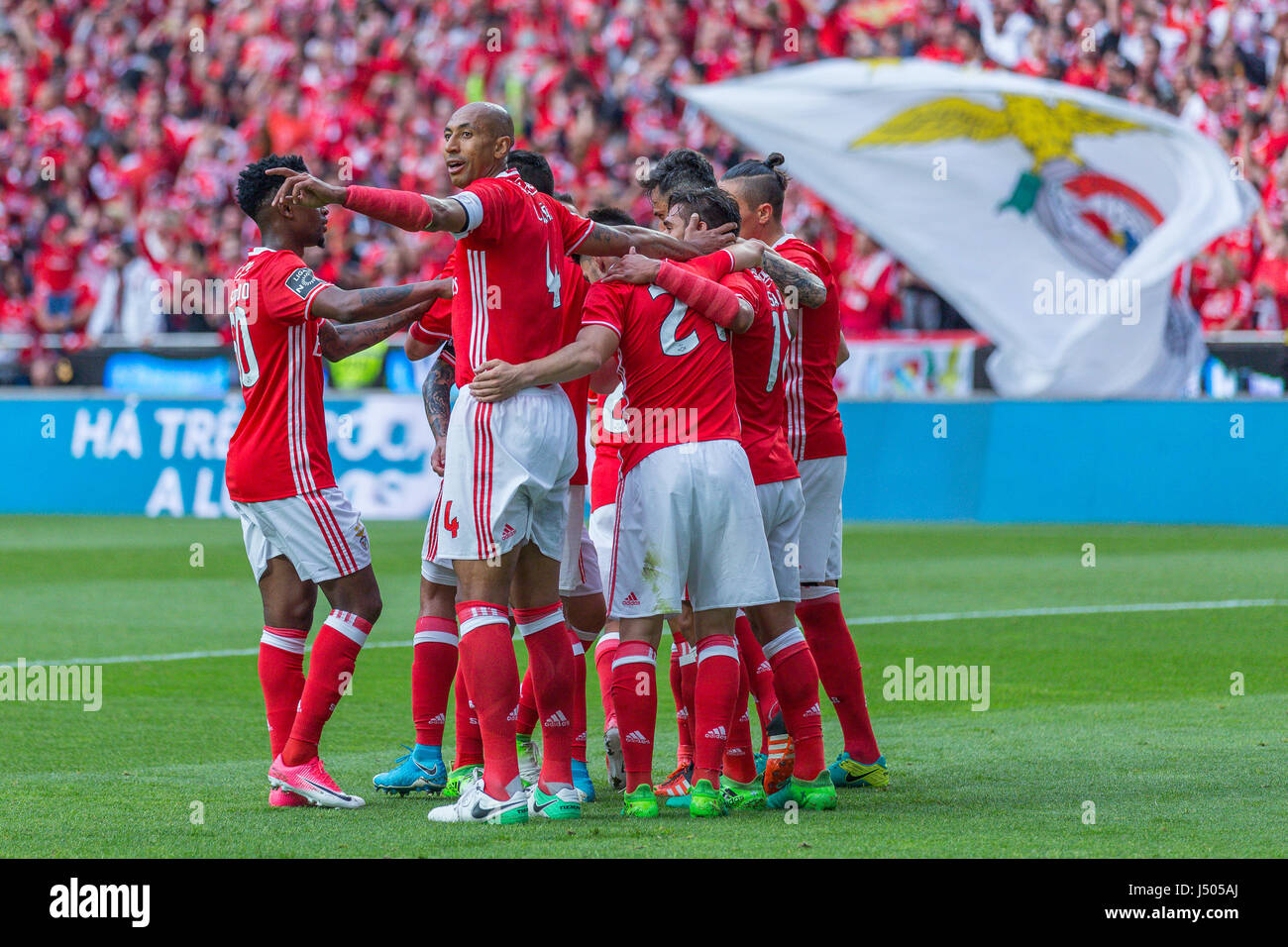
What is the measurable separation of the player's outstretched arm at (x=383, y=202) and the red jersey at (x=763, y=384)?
1.21 metres

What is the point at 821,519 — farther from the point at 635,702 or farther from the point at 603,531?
the point at 635,702

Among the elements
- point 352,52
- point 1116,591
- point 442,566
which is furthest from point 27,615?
point 352,52

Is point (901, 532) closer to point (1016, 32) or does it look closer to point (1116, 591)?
point (1116, 591)

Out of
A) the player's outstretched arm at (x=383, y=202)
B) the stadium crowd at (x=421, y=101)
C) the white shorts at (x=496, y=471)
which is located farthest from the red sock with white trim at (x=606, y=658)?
the stadium crowd at (x=421, y=101)

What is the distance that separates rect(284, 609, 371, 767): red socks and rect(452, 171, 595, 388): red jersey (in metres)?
0.97

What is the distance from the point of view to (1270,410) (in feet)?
48.3

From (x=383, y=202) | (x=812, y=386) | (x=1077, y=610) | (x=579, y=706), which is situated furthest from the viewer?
(x=1077, y=610)

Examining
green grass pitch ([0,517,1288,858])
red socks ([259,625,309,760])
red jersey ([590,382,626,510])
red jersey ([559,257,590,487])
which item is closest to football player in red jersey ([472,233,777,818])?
red jersey ([559,257,590,487])

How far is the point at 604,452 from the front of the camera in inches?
257

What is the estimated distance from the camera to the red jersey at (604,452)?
6211 mm

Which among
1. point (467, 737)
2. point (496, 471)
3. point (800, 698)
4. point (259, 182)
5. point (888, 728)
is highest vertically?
point (259, 182)

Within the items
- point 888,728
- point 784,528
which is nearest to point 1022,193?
point 888,728

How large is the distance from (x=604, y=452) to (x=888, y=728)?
1.90 meters

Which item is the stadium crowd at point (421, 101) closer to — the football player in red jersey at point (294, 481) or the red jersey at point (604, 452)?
the red jersey at point (604, 452)
